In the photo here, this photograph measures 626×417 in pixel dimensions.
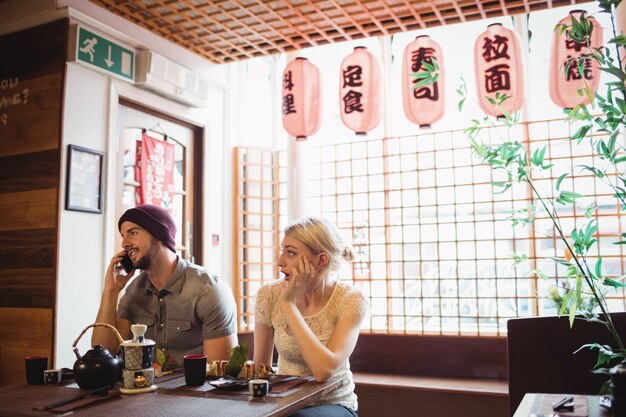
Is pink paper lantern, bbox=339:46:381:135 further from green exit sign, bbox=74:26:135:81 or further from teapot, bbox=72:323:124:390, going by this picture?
teapot, bbox=72:323:124:390

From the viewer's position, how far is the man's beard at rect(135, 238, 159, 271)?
2430 mm

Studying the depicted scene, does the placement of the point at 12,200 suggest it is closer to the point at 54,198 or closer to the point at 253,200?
the point at 54,198

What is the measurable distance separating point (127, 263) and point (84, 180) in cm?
103

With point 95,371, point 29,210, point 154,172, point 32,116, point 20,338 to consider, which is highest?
point 32,116

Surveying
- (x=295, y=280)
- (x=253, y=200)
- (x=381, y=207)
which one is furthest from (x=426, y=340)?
(x=295, y=280)

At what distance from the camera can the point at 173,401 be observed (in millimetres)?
1497

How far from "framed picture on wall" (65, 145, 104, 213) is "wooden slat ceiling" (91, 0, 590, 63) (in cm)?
100

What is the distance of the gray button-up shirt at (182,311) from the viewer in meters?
2.38

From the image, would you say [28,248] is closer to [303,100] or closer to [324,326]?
[324,326]

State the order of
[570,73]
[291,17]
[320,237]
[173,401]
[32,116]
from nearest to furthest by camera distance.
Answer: [173,401]
[320,237]
[32,116]
[570,73]
[291,17]

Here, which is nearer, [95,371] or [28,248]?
[95,371]

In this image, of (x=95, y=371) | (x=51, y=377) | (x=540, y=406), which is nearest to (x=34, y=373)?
(x=51, y=377)

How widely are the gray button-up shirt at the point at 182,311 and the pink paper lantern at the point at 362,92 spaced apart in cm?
189

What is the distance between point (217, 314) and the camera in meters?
2.38
